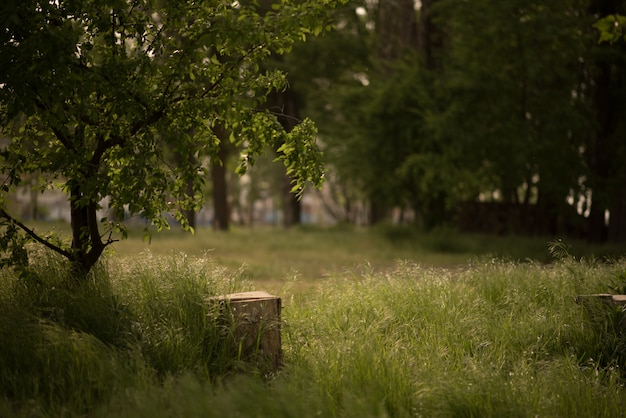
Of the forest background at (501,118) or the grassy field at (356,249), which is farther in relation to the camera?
the forest background at (501,118)

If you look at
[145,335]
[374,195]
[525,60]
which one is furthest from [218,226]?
[145,335]

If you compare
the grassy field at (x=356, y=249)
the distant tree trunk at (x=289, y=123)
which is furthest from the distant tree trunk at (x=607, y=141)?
the distant tree trunk at (x=289, y=123)

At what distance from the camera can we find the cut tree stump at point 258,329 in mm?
5320

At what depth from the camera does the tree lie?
509 cm

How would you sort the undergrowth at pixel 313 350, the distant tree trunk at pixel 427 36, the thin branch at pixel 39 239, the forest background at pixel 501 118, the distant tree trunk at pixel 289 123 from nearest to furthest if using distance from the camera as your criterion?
the undergrowth at pixel 313 350 → the thin branch at pixel 39 239 → the forest background at pixel 501 118 → the distant tree trunk at pixel 427 36 → the distant tree trunk at pixel 289 123

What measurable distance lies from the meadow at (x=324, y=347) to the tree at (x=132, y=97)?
73 centimetres

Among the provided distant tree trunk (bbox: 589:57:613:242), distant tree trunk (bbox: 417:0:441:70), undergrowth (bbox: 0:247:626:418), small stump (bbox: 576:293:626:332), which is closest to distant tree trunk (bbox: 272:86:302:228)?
distant tree trunk (bbox: 417:0:441:70)

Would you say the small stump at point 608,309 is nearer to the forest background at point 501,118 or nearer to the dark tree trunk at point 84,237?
the dark tree trunk at point 84,237

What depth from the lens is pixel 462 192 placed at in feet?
66.0

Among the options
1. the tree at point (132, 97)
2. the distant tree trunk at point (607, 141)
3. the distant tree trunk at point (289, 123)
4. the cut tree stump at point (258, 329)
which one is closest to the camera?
the tree at point (132, 97)

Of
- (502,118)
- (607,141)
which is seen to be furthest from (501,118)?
(607,141)

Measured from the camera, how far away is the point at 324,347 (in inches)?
222

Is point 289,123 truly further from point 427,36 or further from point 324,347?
point 324,347

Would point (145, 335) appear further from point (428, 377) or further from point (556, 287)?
point (556, 287)
